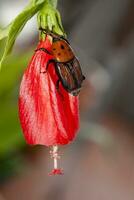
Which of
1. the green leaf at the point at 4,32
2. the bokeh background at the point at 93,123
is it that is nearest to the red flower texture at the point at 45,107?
→ the green leaf at the point at 4,32

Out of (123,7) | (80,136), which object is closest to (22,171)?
Result: (80,136)

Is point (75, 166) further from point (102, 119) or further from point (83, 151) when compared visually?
point (102, 119)

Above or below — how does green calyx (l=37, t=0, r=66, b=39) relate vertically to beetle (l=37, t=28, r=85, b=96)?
above

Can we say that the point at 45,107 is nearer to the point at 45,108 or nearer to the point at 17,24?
the point at 45,108

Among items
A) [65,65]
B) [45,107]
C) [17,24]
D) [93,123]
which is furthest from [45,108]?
[93,123]

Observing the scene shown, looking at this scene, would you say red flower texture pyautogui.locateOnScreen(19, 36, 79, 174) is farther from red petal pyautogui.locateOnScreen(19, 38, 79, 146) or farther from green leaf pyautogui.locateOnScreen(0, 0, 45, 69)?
green leaf pyautogui.locateOnScreen(0, 0, 45, 69)

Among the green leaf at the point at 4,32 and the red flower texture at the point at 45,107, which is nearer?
the red flower texture at the point at 45,107

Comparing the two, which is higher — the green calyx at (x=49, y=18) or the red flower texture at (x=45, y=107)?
the green calyx at (x=49, y=18)

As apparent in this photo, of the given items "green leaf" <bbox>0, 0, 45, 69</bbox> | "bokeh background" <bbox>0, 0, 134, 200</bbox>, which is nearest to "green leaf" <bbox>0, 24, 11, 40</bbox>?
"green leaf" <bbox>0, 0, 45, 69</bbox>

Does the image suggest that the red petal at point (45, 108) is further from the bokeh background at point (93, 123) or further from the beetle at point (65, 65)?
the bokeh background at point (93, 123)
